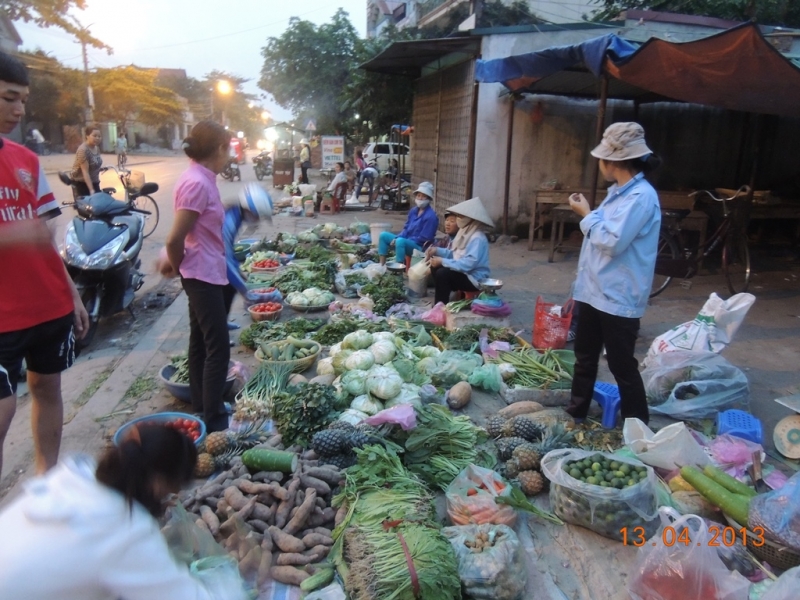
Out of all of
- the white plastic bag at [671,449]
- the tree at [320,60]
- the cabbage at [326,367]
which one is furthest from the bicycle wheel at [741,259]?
the tree at [320,60]

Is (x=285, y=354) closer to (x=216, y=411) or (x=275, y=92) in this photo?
(x=216, y=411)

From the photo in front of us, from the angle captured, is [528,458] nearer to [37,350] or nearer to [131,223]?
[37,350]

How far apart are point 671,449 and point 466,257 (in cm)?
Answer: 338

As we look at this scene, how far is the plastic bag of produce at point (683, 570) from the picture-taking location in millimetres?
2232

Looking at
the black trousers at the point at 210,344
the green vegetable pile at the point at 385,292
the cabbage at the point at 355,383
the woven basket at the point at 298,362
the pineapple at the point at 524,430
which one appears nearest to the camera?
the black trousers at the point at 210,344

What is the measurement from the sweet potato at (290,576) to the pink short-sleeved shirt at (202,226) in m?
1.80

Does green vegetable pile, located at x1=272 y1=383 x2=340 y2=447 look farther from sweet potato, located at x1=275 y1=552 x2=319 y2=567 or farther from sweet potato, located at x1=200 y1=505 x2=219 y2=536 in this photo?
sweet potato, located at x1=275 y1=552 x2=319 y2=567

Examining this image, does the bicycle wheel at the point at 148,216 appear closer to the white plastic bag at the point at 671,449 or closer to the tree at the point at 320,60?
the white plastic bag at the point at 671,449

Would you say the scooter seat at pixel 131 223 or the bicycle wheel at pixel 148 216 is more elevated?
the scooter seat at pixel 131 223

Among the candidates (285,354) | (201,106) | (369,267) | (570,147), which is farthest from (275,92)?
(201,106)

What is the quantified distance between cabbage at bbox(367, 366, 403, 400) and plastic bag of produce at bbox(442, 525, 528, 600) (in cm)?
149

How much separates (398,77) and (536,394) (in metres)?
13.1

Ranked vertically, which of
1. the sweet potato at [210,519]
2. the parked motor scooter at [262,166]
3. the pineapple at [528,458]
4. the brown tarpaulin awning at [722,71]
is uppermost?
the brown tarpaulin awning at [722,71]

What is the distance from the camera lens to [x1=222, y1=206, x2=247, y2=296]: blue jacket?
382cm
